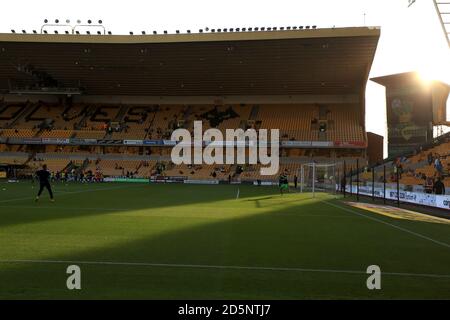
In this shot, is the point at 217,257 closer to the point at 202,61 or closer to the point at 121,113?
the point at 202,61

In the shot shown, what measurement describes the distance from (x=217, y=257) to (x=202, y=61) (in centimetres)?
4853

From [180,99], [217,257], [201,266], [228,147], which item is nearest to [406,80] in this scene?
[228,147]

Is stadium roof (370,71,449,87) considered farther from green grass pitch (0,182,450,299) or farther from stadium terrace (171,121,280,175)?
green grass pitch (0,182,450,299)

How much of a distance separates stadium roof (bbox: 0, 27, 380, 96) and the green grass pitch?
36.6m

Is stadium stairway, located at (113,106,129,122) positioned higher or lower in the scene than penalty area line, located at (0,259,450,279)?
higher

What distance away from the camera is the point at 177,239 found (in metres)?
11.6

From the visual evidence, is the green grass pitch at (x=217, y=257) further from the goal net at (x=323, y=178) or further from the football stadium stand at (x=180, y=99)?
the football stadium stand at (x=180, y=99)

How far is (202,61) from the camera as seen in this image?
5600 cm

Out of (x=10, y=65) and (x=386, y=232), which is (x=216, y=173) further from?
(x=386, y=232)

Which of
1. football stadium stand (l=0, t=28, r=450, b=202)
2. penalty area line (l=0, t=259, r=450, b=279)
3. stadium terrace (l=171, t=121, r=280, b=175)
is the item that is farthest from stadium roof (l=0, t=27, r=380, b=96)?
penalty area line (l=0, t=259, r=450, b=279)

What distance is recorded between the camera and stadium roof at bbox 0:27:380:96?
5031 cm

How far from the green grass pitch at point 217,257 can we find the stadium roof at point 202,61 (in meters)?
36.6

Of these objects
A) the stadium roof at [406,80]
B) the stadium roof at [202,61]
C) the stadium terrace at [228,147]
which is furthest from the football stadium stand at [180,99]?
the stadium roof at [406,80]

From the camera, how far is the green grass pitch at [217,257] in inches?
265
